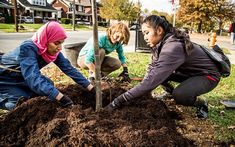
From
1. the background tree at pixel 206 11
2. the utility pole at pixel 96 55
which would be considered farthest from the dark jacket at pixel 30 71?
the background tree at pixel 206 11

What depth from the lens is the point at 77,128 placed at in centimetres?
208

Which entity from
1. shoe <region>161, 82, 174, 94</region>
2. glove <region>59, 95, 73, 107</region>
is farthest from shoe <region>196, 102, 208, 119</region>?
glove <region>59, 95, 73, 107</region>

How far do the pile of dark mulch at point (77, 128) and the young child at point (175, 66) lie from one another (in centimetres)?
29

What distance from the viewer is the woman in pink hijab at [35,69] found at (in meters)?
2.61

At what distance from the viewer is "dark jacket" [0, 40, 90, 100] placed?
8.48 feet

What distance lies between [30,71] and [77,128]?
872mm

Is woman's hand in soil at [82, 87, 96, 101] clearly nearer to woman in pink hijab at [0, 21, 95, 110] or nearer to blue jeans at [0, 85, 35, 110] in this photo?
woman in pink hijab at [0, 21, 95, 110]

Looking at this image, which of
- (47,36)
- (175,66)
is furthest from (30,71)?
(175,66)

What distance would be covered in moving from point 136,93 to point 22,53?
1148 millimetres

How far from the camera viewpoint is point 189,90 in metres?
3.23

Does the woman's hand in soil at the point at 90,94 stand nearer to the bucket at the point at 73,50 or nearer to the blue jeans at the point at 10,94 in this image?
the blue jeans at the point at 10,94

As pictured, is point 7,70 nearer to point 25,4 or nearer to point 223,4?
point 223,4

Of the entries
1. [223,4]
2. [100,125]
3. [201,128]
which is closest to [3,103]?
[100,125]

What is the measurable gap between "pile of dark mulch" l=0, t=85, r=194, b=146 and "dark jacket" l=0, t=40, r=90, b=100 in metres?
0.12
